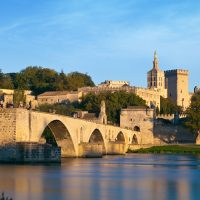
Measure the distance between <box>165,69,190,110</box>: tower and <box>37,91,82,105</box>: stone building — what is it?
46.6 m

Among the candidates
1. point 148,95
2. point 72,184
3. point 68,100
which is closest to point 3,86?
point 68,100

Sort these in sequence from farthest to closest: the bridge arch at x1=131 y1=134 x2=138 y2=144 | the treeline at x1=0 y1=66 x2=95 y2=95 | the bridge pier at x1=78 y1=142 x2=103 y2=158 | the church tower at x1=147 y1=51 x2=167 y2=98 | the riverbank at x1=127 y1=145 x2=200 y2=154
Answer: the church tower at x1=147 y1=51 x2=167 y2=98 < the treeline at x1=0 y1=66 x2=95 y2=95 < the bridge arch at x1=131 y1=134 x2=138 y2=144 < the riverbank at x1=127 y1=145 x2=200 y2=154 < the bridge pier at x1=78 y1=142 x2=103 y2=158

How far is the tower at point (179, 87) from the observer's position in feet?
559

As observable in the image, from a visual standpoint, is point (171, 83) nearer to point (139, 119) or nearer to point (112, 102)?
point (112, 102)

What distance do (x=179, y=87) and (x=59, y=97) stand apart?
51.8m

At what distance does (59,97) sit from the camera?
129375 mm

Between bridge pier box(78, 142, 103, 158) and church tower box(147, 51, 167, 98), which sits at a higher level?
church tower box(147, 51, 167, 98)

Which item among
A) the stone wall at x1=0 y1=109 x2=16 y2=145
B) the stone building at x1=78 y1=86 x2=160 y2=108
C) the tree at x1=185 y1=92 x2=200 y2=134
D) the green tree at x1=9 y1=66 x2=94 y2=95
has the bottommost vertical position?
the stone wall at x1=0 y1=109 x2=16 y2=145

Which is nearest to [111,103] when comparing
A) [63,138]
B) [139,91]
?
[139,91]

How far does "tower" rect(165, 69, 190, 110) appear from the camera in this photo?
559 feet

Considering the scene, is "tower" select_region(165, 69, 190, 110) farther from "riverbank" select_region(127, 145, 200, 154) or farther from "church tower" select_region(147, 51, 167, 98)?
"riverbank" select_region(127, 145, 200, 154)

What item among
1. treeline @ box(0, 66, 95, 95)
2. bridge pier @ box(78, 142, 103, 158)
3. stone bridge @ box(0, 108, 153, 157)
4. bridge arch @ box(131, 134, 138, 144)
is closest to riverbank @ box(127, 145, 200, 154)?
stone bridge @ box(0, 108, 153, 157)

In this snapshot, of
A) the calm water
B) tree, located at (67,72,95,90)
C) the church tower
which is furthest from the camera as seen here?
the church tower

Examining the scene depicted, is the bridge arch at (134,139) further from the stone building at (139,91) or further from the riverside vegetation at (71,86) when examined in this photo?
the stone building at (139,91)
